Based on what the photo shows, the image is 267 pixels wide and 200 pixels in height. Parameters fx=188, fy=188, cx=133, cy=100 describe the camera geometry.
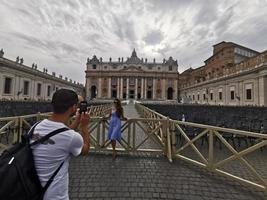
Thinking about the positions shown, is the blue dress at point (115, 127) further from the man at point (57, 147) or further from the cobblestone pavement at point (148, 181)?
the man at point (57, 147)

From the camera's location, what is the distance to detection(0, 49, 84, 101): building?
104 ft

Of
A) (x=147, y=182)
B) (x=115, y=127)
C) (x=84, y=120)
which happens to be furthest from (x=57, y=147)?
(x=115, y=127)

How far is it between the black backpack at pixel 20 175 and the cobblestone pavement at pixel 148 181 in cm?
226

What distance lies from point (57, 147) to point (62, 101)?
0.41m

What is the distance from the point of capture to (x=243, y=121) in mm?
13734

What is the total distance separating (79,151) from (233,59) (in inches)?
2007

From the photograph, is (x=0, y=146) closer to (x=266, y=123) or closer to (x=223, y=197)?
(x=223, y=197)

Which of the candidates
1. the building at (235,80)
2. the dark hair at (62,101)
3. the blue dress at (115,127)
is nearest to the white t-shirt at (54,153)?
the dark hair at (62,101)

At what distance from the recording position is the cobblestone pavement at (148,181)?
3566 millimetres

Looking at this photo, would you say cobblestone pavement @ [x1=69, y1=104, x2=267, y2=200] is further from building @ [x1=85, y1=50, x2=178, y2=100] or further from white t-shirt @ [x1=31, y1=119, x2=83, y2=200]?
building @ [x1=85, y1=50, x2=178, y2=100]

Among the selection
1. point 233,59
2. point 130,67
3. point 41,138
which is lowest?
point 41,138

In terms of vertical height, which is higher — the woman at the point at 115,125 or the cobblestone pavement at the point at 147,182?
the woman at the point at 115,125

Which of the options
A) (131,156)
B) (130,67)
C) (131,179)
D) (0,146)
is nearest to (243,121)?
(131,156)

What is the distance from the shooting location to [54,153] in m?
1.56
